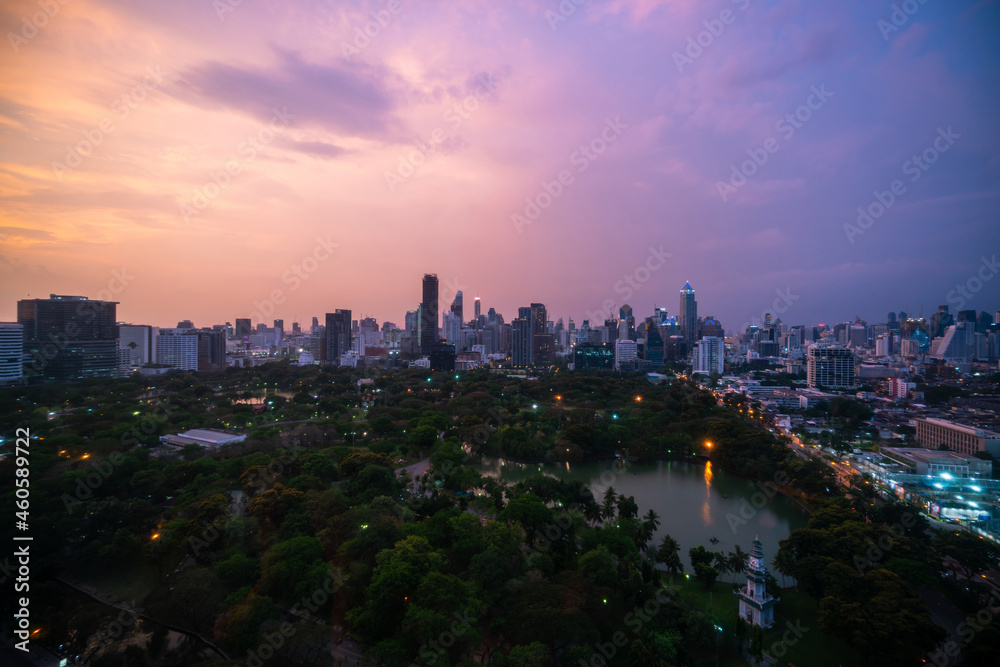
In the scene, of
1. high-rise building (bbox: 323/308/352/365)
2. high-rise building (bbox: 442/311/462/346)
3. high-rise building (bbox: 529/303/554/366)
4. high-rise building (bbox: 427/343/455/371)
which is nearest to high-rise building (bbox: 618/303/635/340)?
high-rise building (bbox: 529/303/554/366)

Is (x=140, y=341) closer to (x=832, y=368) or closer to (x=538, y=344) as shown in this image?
(x=538, y=344)

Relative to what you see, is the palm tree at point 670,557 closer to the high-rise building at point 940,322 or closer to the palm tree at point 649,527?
the palm tree at point 649,527

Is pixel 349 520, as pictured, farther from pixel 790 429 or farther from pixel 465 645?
pixel 790 429

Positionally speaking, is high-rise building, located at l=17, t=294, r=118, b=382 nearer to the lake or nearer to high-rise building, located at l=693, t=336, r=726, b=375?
the lake

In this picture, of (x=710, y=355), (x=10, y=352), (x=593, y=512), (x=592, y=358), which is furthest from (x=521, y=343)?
(x=593, y=512)

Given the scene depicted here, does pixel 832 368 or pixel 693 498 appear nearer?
pixel 693 498

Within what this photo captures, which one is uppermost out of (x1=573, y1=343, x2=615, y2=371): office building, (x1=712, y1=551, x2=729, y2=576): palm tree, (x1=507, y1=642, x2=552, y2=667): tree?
(x1=573, y1=343, x2=615, y2=371): office building
